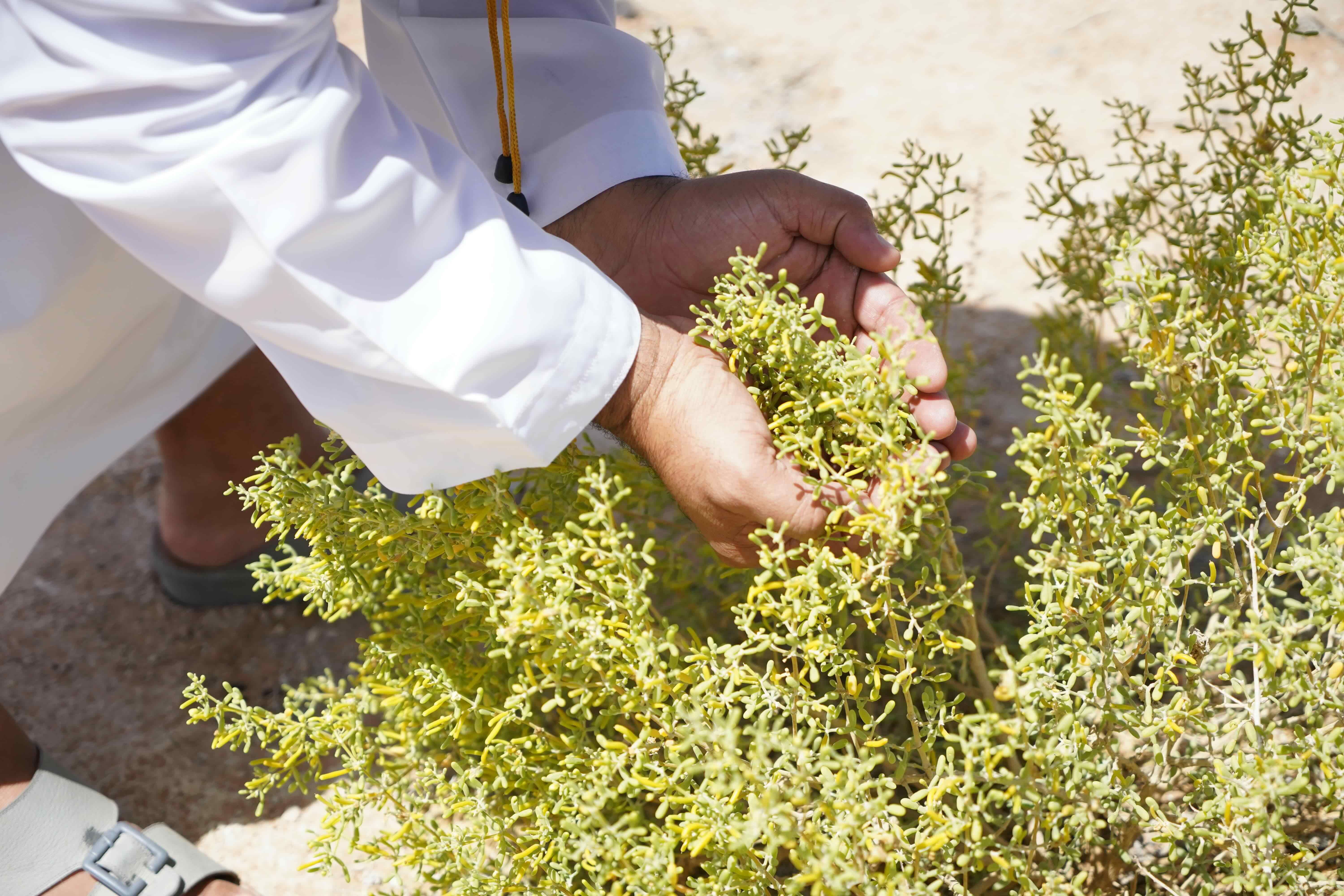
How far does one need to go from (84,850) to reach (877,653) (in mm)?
1366

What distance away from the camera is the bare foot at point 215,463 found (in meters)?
2.23

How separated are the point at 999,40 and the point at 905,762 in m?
2.84

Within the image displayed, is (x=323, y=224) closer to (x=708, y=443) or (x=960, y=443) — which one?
(x=708, y=443)

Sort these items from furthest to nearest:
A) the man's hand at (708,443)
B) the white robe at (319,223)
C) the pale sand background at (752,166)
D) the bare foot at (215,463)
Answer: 1. the bare foot at (215,463)
2. the pale sand background at (752,166)
3. the man's hand at (708,443)
4. the white robe at (319,223)

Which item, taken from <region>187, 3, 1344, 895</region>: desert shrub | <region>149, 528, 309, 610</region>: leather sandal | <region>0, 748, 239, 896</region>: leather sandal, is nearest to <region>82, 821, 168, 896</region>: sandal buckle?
<region>0, 748, 239, 896</region>: leather sandal

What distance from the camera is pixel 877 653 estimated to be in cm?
139

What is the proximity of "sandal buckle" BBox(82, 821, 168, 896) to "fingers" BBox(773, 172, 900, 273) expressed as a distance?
1475mm

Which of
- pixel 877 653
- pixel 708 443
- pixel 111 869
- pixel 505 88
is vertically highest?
→ pixel 505 88

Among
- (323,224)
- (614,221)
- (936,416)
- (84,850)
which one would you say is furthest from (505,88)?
(84,850)

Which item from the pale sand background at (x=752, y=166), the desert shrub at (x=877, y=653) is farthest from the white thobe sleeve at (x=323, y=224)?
the pale sand background at (x=752, y=166)

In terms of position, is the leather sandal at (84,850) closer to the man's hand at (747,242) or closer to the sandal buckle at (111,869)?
the sandal buckle at (111,869)

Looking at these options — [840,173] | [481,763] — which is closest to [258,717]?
[481,763]

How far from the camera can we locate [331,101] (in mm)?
1151

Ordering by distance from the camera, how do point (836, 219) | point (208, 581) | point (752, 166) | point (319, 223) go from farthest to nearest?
point (752, 166)
point (208, 581)
point (836, 219)
point (319, 223)
